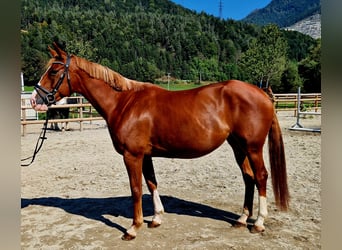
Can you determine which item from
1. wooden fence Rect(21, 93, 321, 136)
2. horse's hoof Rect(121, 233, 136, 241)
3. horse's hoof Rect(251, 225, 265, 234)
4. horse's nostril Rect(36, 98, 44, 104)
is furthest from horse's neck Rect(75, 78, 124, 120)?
wooden fence Rect(21, 93, 321, 136)

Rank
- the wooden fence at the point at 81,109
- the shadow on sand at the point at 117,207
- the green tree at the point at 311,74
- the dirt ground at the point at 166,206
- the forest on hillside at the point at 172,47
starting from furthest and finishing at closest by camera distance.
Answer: the forest on hillside at the point at 172,47 → the green tree at the point at 311,74 → the wooden fence at the point at 81,109 → the shadow on sand at the point at 117,207 → the dirt ground at the point at 166,206

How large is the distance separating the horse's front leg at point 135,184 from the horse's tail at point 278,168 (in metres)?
1.25

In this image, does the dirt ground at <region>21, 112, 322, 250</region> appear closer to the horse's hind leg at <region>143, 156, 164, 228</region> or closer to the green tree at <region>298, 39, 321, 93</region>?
the horse's hind leg at <region>143, 156, 164, 228</region>

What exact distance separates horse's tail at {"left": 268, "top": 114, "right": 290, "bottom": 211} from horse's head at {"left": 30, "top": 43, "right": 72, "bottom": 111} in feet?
6.56

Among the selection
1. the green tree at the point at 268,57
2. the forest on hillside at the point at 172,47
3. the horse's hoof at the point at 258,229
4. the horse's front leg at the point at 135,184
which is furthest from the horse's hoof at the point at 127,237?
the green tree at the point at 268,57

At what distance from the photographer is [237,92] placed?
2.68 meters

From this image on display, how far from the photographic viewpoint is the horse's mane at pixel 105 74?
2.78 metres

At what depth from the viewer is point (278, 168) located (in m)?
2.78

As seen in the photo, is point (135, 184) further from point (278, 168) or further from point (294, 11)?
point (294, 11)

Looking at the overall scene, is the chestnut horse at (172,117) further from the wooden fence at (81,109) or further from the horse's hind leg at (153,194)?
the wooden fence at (81,109)

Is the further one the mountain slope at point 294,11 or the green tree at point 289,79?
the green tree at point 289,79

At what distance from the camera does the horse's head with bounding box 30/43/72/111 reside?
2.63 m

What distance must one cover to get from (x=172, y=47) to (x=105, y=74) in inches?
2411
